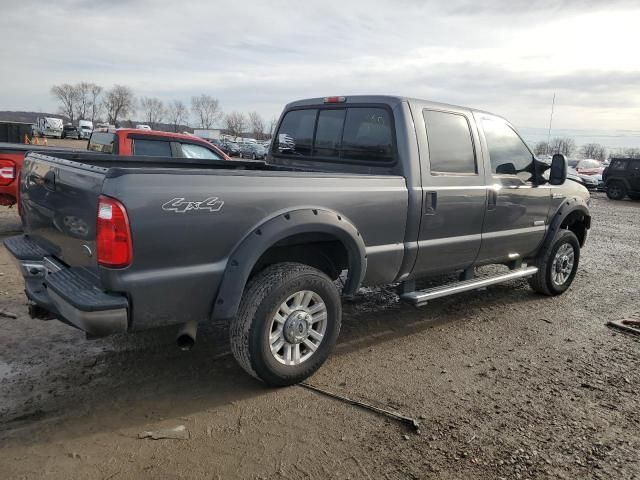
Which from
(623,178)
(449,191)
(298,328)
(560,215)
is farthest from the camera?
(623,178)

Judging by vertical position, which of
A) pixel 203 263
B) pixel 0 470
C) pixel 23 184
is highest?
pixel 23 184

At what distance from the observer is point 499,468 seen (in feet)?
9.30

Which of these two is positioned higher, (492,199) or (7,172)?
(492,199)

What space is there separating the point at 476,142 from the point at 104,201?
3468 mm

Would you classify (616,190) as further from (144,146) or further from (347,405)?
(347,405)

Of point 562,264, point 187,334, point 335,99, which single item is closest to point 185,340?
point 187,334

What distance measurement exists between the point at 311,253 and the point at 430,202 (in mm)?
1100

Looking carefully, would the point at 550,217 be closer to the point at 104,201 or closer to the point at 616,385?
the point at 616,385

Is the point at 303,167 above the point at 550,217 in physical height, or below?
above

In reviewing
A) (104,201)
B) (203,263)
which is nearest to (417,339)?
(203,263)

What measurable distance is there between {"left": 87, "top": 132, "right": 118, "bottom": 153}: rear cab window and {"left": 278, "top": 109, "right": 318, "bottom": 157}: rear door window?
11.8 ft

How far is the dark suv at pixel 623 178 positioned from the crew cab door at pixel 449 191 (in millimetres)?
20071

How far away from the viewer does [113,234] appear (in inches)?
109

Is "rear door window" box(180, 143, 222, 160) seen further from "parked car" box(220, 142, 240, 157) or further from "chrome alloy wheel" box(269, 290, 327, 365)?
"parked car" box(220, 142, 240, 157)
